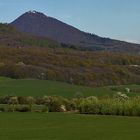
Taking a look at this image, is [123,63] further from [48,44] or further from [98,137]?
[98,137]

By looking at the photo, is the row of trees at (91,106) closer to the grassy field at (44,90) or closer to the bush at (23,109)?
the bush at (23,109)

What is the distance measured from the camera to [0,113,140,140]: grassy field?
25781 millimetres

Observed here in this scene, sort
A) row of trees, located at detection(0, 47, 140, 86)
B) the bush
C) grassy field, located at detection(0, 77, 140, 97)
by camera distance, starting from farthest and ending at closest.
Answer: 1. row of trees, located at detection(0, 47, 140, 86)
2. grassy field, located at detection(0, 77, 140, 97)
3. the bush

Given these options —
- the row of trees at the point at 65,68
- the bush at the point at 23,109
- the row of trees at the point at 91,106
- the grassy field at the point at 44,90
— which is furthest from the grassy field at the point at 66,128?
the row of trees at the point at 65,68

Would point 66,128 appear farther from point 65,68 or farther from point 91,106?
point 65,68

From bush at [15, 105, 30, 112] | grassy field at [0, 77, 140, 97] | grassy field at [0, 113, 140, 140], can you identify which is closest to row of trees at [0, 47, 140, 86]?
grassy field at [0, 77, 140, 97]

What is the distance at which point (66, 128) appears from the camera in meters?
29.4

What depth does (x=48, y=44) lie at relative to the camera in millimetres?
197125

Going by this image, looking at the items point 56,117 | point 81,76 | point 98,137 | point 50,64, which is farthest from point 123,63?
point 98,137

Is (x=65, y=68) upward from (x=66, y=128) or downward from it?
upward

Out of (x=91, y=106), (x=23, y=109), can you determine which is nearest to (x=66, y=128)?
(x=91, y=106)

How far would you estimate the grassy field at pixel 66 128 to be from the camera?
25781 millimetres

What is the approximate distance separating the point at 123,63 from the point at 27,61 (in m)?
35.1

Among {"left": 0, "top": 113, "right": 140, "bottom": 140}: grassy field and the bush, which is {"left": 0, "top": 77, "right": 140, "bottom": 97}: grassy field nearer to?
the bush
